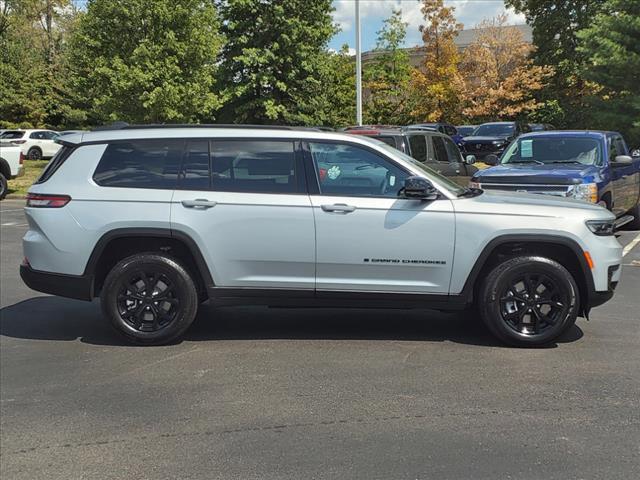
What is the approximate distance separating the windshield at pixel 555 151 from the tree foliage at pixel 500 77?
24165mm

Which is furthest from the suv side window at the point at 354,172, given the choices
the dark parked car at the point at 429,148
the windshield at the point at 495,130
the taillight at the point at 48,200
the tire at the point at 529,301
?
the windshield at the point at 495,130

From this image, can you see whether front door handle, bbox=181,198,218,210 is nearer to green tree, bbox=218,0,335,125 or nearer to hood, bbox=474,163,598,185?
hood, bbox=474,163,598,185

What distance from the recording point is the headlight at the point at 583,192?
8906 millimetres

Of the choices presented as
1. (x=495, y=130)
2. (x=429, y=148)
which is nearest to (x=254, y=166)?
(x=429, y=148)

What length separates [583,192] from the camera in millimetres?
8969

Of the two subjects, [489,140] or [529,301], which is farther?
[489,140]

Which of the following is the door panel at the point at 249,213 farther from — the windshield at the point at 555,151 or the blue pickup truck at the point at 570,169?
the windshield at the point at 555,151

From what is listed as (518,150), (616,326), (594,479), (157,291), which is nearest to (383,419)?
(594,479)

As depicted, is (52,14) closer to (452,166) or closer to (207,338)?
(452,166)

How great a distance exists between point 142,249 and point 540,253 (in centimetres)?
337

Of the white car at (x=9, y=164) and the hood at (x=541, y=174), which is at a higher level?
the hood at (x=541, y=174)

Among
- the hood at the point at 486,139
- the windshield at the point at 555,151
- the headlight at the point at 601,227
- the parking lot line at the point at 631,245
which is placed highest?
the windshield at the point at 555,151

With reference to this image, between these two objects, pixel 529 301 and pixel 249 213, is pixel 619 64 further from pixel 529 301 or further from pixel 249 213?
pixel 249 213

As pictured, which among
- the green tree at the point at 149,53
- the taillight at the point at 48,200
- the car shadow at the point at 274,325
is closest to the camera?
the taillight at the point at 48,200
